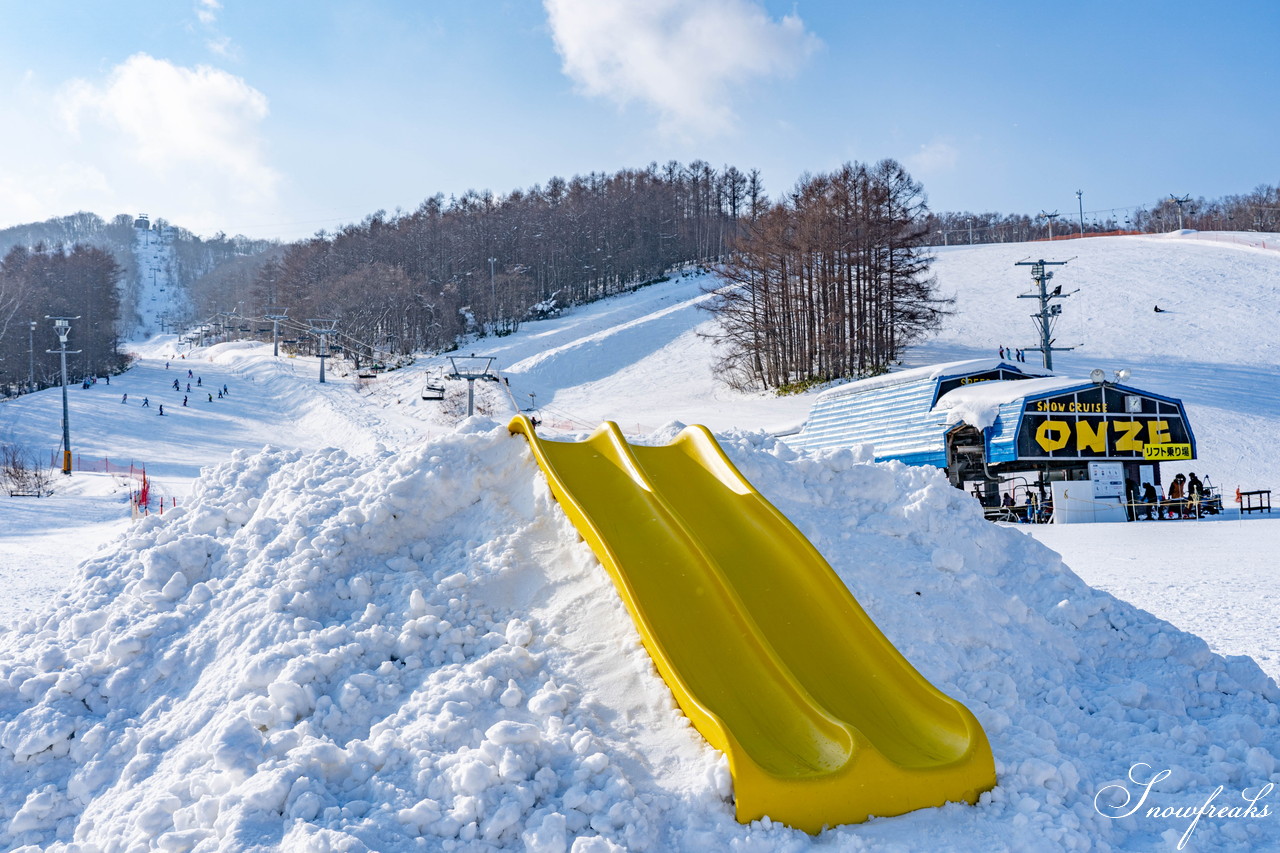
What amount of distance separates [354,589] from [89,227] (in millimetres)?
229357

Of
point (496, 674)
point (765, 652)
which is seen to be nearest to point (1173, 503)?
point (765, 652)

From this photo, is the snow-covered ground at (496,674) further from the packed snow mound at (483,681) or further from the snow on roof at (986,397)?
the snow on roof at (986,397)

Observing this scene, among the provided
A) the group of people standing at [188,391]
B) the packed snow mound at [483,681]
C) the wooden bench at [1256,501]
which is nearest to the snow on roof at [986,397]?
the wooden bench at [1256,501]

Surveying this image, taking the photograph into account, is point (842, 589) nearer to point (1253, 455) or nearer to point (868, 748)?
point (868, 748)

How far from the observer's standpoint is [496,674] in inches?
188

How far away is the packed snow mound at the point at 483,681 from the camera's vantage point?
3910 mm

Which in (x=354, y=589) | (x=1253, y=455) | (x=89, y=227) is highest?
(x=89, y=227)

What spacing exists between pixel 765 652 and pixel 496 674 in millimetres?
1613

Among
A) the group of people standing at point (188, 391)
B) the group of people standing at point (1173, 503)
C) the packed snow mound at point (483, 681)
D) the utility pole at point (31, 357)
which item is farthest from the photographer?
the utility pole at point (31, 357)

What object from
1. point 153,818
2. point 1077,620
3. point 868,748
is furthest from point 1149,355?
point 153,818

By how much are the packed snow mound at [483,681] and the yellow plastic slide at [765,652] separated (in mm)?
142

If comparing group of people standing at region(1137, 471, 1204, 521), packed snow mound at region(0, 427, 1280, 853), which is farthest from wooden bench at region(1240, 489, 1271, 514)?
packed snow mound at region(0, 427, 1280, 853)

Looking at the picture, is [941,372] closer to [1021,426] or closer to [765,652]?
[1021,426]

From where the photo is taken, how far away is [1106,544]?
13617 millimetres
